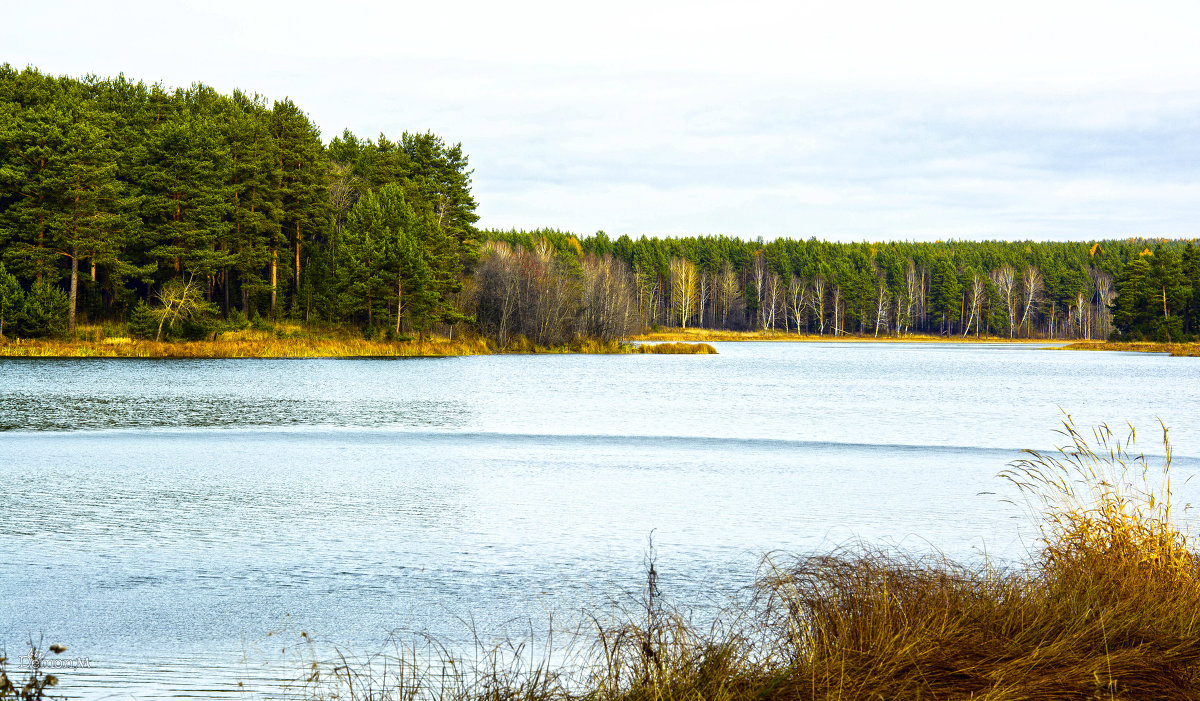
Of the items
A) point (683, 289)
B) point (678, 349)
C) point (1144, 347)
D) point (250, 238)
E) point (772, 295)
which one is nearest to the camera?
point (250, 238)

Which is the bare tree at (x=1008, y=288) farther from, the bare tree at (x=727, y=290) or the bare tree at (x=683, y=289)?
the bare tree at (x=683, y=289)

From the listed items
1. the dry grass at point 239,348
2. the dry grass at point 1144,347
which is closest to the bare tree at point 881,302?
the dry grass at point 1144,347

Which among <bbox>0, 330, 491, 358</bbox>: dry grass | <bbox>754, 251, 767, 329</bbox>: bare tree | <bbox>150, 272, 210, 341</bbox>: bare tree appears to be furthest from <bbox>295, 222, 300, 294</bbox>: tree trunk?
<bbox>754, 251, 767, 329</bbox>: bare tree

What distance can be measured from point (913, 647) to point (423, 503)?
9.57 meters

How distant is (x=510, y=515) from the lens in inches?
498

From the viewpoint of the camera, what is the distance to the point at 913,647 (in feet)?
16.5

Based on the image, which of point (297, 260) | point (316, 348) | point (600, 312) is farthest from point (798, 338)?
point (316, 348)

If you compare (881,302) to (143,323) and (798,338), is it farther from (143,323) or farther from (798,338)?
(143,323)

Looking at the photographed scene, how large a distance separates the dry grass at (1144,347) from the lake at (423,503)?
2105 inches

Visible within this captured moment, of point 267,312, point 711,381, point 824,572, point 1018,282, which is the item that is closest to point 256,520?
point 824,572

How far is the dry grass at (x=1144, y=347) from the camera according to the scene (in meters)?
79.2

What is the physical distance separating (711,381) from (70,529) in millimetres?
34637

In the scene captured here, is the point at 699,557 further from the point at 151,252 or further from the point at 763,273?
the point at 763,273

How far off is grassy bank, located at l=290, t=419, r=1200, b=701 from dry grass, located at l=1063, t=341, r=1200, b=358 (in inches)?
3256
